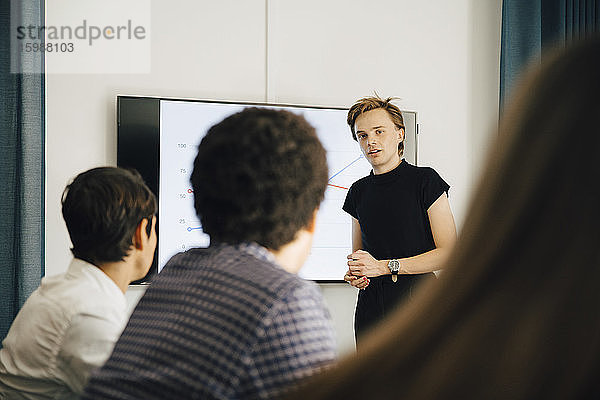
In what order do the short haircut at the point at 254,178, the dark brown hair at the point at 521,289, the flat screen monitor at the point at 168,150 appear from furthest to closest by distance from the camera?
the flat screen monitor at the point at 168,150 < the short haircut at the point at 254,178 < the dark brown hair at the point at 521,289

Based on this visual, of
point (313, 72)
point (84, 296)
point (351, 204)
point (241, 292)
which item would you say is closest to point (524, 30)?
point (313, 72)

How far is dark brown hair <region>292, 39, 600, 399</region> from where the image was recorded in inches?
20.9

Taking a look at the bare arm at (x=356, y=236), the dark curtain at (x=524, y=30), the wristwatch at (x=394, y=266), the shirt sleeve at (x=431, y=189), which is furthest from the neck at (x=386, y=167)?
the dark curtain at (x=524, y=30)

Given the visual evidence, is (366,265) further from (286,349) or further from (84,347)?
(286,349)

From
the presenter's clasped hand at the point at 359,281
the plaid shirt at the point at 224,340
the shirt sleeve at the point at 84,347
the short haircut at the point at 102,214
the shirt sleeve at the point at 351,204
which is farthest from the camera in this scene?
the shirt sleeve at the point at 351,204

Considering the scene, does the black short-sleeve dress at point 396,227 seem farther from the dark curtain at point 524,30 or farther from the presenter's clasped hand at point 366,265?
the dark curtain at point 524,30

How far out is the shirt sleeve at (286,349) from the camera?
88 centimetres

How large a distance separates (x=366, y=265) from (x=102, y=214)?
1.45m

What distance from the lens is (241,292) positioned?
922 millimetres

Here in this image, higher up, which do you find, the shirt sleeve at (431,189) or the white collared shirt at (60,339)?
the shirt sleeve at (431,189)

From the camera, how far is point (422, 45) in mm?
3826

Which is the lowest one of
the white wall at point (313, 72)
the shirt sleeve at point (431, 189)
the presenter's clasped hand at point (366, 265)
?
the presenter's clasped hand at point (366, 265)

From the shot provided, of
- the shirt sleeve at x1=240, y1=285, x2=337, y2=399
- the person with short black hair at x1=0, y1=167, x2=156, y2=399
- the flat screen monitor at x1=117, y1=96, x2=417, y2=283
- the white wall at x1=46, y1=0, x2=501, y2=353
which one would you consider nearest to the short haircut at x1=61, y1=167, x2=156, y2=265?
the person with short black hair at x1=0, y1=167, x2=156, y2=399

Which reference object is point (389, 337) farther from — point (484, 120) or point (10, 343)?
point (484, 120)
